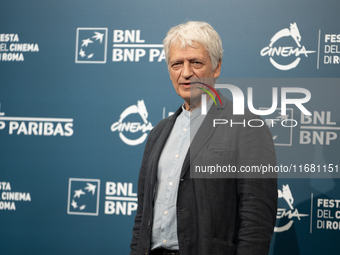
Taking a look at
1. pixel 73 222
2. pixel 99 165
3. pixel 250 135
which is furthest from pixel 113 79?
pixel 250 135

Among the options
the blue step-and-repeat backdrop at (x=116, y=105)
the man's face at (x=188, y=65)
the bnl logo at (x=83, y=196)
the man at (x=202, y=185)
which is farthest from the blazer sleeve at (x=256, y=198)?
the bnl logo at (x=83, y=196)

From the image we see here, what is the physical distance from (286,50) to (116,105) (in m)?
1.19

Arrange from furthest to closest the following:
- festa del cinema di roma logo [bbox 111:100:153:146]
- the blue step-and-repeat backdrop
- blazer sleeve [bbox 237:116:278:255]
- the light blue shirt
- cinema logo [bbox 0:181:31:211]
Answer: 1. cinema logo [bbox 0:181:31:211]
2. festa del cinema di roma logo [bbox 111:100:153:146]
3. the blue step-and-repeat backdrop
4. the light blue shirt
5. blazer sleeve [bbox 237:116:278:255]

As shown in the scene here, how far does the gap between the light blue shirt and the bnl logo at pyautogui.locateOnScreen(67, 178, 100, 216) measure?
3.73ft

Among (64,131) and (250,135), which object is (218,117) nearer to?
(250,135)

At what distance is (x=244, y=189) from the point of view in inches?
45.2

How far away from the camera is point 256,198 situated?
1.13 metres

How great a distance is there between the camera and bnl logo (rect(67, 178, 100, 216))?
2.33 meters

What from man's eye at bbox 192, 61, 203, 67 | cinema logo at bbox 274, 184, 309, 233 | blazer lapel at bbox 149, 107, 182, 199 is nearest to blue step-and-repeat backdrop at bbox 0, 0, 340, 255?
cinema logo at bbox 274, 184, 309, 233

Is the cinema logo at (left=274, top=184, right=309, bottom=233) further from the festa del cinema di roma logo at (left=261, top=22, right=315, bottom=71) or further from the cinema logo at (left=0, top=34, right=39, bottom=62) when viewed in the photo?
the cinema logo at (left=0, top=34, right=39, bottom=62)

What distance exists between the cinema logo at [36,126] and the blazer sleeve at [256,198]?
5.12 ft

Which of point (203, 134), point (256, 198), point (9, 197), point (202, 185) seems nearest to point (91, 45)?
point (9, 197)

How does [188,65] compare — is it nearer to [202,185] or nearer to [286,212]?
[202,185]

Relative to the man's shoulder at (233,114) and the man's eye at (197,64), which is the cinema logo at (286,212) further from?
the man's eye at (197,64)
